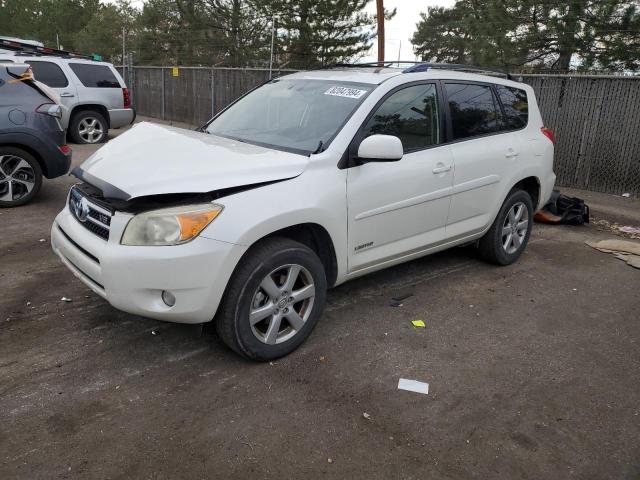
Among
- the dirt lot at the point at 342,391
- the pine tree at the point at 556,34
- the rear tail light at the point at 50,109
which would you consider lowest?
the dirt lot at the point at 342,391

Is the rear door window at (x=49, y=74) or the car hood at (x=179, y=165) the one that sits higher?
the rear door window at (x=49, y=74)

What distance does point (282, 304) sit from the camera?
11.4 ft

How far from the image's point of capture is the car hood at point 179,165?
3.09 metres

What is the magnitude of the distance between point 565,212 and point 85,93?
9687 mm

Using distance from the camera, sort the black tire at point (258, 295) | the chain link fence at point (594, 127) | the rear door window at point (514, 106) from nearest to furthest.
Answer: the black tire at point (258, 295) → the rear door window at point (514, 106) → the chain link fence at point (594, 127)

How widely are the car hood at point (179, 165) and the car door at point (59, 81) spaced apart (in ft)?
28.4

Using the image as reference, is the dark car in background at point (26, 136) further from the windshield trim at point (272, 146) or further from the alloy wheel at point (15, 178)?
the windshield trim at point (272, 146)

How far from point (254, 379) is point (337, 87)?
2214mm

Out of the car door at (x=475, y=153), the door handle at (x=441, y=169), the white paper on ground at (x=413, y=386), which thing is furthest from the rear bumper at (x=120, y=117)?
the white paper on ground at (x=413, y=386)

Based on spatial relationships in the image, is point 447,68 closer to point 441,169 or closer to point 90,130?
point 441,169

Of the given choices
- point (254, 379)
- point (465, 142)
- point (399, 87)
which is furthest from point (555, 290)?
point (254, 379)

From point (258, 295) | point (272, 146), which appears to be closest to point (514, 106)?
point (272, 146)

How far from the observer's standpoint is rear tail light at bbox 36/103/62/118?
6770 millimetres

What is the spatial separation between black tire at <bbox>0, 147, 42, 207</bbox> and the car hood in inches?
135
